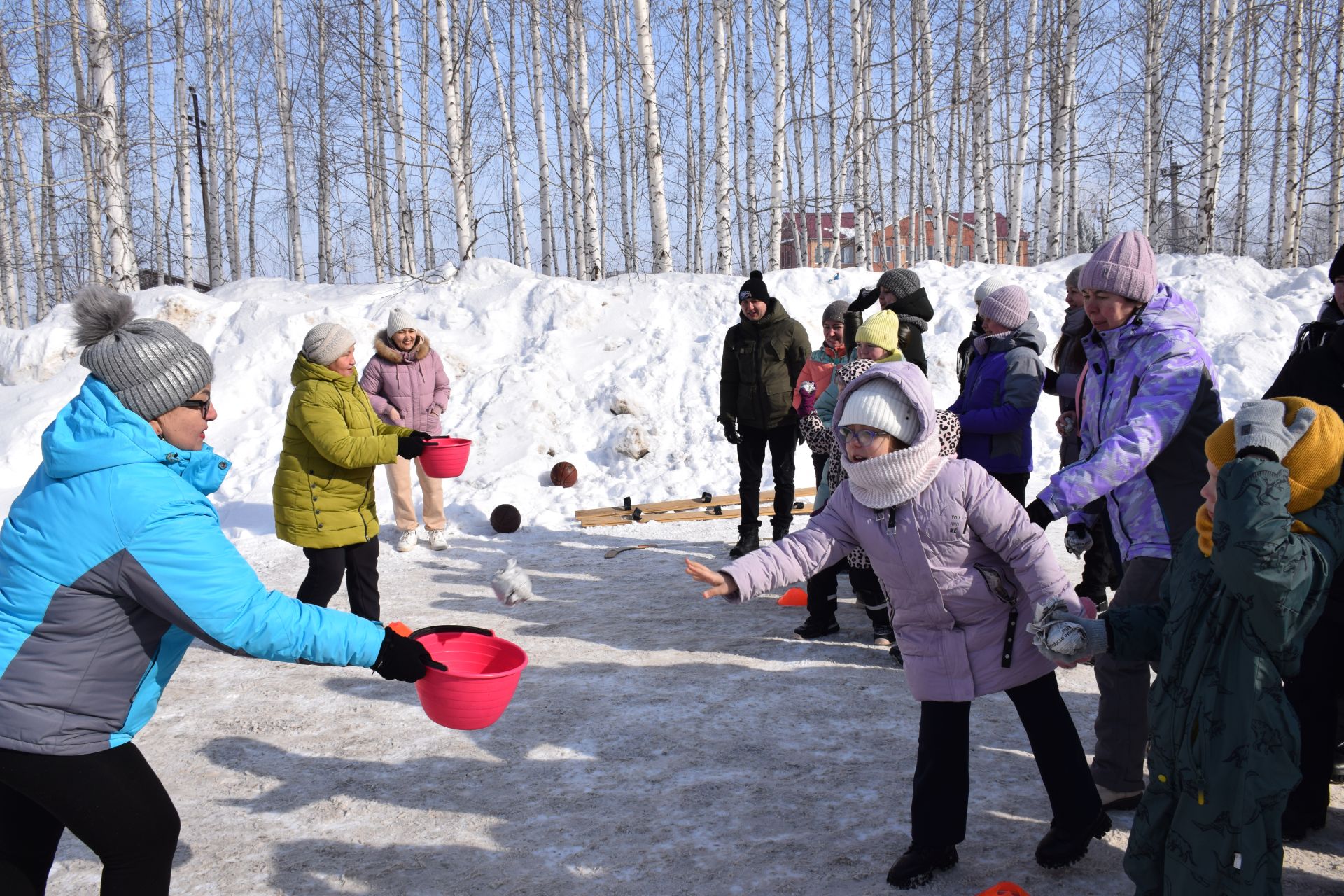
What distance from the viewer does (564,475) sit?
10453mm

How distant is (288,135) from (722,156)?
39.0ft

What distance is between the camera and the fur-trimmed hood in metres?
7.73

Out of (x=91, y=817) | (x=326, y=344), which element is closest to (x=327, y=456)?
(x=326, y=344)

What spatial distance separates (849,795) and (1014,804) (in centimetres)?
64

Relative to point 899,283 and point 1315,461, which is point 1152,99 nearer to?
point 899,283

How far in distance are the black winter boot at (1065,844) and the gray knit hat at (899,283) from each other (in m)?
4.06

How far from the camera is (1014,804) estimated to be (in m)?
3.58

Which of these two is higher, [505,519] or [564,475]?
[564,475]

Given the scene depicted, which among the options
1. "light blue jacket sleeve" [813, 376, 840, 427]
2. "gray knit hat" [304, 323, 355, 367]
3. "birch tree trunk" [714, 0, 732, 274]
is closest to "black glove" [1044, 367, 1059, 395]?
"light blue jacket sleeve" [813, 376, 840, 427]

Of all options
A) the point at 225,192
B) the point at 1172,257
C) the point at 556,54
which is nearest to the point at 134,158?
the point at 225,192

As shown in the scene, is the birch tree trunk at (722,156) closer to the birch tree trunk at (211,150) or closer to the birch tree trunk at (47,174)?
the birch tree trunk at (47,174)

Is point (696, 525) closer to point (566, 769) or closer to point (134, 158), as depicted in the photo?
point (566, 769)

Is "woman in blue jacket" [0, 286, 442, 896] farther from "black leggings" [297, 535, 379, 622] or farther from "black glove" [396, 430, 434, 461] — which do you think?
"black leggings" [297, 535, 379, 622]

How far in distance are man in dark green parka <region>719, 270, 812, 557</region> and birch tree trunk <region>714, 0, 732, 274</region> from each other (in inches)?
291
